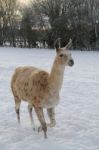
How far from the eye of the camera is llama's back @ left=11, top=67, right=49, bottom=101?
7.15m

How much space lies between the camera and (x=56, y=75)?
6.98 meters

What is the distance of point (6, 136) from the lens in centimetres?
723

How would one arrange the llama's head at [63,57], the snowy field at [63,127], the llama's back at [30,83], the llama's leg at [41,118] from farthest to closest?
the llama's back at [30,83]
the llama's leg at [41,118]
the llama's head at [63,57]
the snowy field at [63,127]

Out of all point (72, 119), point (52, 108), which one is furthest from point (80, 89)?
point (52, 108)

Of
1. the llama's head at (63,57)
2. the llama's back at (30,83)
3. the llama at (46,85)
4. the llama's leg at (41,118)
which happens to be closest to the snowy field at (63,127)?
the llama's leg at (41,118)

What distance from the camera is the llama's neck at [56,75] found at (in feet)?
22.7

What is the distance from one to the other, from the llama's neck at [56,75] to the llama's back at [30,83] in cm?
15

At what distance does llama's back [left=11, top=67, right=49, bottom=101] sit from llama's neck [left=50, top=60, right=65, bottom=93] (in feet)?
0.48

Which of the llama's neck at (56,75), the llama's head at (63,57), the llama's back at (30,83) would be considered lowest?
the llama's back at (30,83)

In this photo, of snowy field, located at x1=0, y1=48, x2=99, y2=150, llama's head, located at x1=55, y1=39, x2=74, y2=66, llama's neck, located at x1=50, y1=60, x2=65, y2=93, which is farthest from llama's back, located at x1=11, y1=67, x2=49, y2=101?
snowy field, located at x1=0, y1=48, x2=99, y2=150

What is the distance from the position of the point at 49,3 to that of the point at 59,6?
1925mm

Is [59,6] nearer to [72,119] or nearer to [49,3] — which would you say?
[49,3]

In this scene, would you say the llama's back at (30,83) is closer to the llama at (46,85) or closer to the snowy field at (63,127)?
the llama at (46,85)

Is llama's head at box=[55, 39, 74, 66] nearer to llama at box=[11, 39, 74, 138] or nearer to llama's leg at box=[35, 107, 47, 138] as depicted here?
llama at box=[11, 39, 74, 138]
